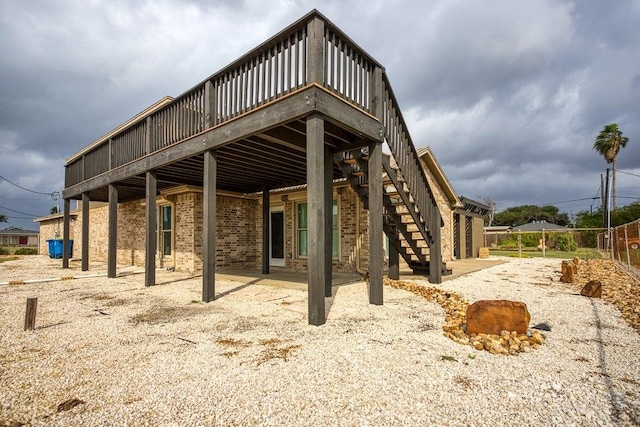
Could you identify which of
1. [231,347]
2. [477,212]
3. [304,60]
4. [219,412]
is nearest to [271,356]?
[231,347]

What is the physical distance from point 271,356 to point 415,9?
7.50 meters

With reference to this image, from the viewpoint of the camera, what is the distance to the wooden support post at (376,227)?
497cm

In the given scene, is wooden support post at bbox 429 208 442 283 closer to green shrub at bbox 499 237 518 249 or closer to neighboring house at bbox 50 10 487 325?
neighboring house at bbox 50 10 487 325

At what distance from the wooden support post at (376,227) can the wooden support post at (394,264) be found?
2448 mm

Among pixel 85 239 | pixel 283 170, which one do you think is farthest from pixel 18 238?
pixel 283 170

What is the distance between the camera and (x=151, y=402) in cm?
216

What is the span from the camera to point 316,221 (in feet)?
12.9

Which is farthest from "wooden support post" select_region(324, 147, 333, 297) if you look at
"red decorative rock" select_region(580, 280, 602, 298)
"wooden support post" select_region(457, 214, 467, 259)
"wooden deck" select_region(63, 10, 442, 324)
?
"wooden support post" select_region(457, 214, 467, 259)

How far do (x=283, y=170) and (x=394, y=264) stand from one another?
3552 millimetres

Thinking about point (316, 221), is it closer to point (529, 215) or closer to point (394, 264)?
point (394, 264)

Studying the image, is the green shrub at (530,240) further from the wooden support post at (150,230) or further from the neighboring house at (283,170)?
the wooden support post at (150,230)

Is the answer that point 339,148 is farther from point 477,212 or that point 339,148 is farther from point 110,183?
point 477,212

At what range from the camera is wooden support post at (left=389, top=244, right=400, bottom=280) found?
7.38m

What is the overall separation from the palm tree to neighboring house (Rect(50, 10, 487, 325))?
2816 centimetres
